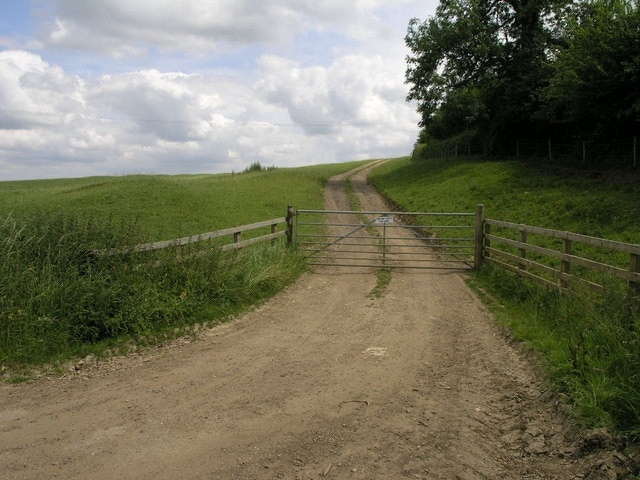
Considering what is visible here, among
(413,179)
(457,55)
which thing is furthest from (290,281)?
(457,55)

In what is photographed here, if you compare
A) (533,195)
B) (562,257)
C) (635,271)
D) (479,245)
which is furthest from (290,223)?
(533,195)

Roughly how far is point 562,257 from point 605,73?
1691 centimetres

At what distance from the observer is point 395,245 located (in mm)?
12898

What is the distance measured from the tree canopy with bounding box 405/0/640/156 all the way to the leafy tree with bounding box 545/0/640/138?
5 centimetres

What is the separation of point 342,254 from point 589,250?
21.9ft

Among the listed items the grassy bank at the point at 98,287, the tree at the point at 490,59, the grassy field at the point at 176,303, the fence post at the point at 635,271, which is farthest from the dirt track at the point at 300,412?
the tree at the point at 490,59

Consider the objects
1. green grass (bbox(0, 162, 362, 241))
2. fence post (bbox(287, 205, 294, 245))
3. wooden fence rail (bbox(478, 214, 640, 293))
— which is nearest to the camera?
wooden fence rail (bbox(478, 214, 640, 293))

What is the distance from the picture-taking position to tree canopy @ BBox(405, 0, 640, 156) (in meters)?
23.3

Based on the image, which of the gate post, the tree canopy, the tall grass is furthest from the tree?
the tall grass

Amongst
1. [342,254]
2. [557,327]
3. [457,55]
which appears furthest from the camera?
[457,55]

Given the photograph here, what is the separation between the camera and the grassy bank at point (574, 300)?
15.1 ft

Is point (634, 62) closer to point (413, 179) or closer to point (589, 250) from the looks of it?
point (589, 250)

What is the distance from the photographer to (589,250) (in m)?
12.1

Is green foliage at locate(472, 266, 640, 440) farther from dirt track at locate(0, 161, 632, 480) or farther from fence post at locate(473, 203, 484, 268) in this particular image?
fence post at locate(473, 203, 484, 268)
